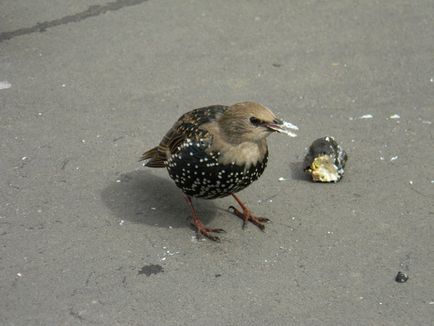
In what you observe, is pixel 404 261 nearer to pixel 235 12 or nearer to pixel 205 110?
pixel 205 110

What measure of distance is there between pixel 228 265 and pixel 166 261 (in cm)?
36

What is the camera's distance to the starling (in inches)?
166

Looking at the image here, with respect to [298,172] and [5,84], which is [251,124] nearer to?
[298,172]

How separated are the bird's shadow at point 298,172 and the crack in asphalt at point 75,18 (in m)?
2.83

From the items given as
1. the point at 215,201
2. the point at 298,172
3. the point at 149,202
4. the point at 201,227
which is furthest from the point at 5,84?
the point at 298,172

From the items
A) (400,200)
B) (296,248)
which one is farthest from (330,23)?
(296,248)

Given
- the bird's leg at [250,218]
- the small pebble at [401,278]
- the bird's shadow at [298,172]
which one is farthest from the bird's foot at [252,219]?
the small pebble at [401,278]

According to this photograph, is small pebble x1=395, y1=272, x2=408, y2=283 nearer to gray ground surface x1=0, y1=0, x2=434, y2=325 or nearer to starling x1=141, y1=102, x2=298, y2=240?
gray ground surface x1=0, y1=0, x2=434, y2=325

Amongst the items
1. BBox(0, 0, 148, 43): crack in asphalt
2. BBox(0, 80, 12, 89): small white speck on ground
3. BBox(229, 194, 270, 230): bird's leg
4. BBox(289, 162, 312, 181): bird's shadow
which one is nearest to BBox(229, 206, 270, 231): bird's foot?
BBox(229, 194, 270, 230): bird's leg

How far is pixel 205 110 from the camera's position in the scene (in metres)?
4.50

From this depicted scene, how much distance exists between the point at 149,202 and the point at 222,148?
88 centimetres

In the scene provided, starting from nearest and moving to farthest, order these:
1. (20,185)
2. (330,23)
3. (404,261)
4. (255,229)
Answer: (404,261) < (255,229) < (20,185) < (330,23)

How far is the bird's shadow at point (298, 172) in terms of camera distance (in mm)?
5054

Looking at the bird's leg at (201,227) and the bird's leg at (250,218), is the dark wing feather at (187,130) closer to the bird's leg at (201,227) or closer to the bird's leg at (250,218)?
the bird's leg at (201,227)
